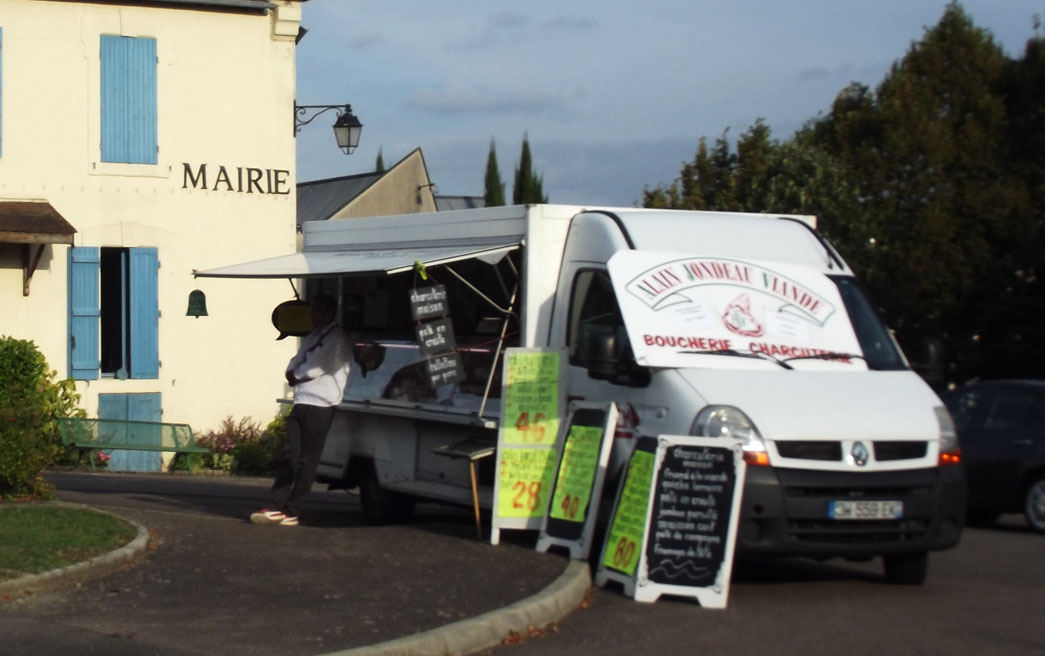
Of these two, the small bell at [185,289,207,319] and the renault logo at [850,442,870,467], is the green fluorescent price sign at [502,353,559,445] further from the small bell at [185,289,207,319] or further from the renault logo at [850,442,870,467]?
the small bell at [185,289,207,319]

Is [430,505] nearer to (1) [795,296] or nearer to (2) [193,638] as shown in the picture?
(1) [795,296]

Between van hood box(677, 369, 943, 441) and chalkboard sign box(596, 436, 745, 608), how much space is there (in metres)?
0.37

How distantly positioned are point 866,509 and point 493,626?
2.62 meters

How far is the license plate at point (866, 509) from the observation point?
859cm

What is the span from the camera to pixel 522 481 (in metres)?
10.1

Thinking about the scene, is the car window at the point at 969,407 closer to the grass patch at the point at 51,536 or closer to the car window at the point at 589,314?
the car window at the point at 589,314

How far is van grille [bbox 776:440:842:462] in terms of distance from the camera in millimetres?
8570

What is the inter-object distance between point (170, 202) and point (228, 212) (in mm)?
913

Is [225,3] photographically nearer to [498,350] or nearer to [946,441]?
[498,350]

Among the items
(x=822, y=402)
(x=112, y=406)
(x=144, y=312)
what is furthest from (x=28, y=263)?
(x=822, y=402)

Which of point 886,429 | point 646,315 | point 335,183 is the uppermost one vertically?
point 335,183

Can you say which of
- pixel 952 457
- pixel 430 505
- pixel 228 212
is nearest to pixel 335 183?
pixel 228 212

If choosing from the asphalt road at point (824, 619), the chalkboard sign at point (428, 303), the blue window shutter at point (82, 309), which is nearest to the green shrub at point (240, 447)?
the blue window shutter at point (82, 309)

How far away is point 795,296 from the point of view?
9766 mm
